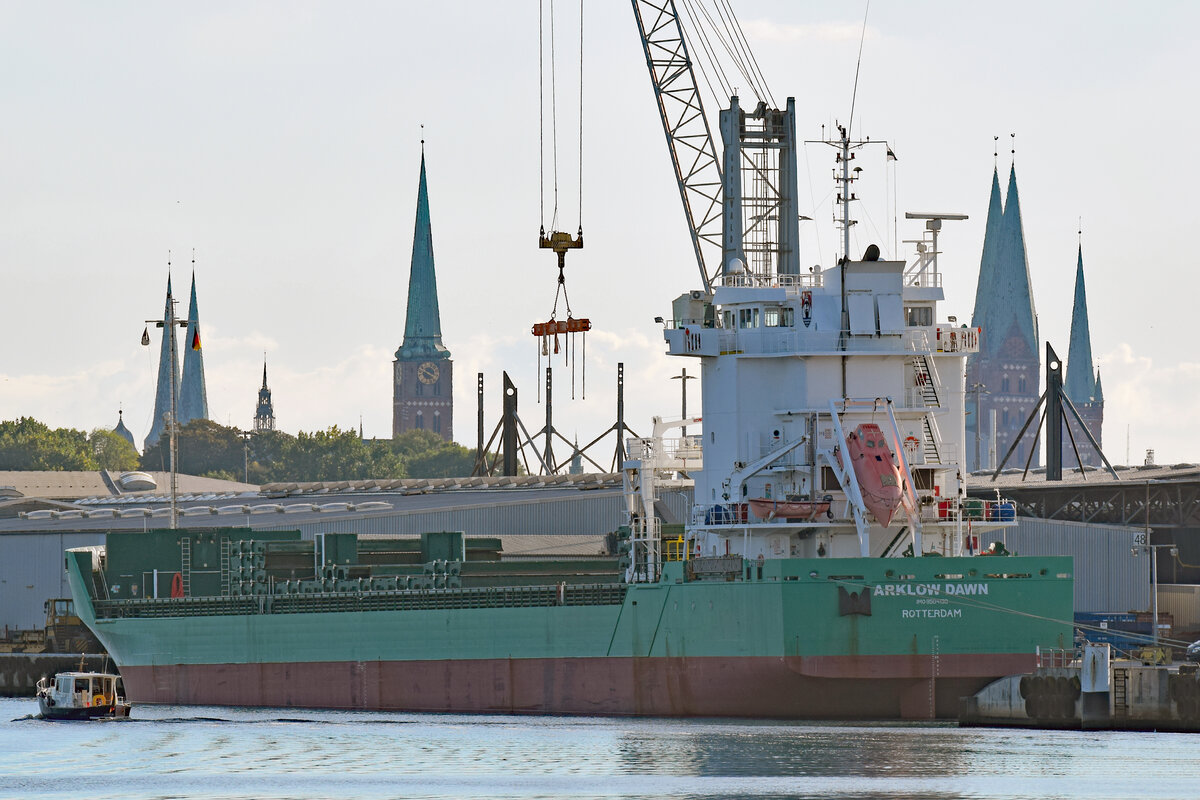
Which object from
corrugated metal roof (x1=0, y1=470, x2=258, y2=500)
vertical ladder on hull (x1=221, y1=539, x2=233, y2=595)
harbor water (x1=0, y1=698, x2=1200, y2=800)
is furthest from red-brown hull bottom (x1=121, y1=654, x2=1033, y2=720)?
corrugated metal roof (x1=0, y1=470, x2=258, y2=500)

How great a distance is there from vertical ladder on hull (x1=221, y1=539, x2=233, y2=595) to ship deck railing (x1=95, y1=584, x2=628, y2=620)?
816 millimetres

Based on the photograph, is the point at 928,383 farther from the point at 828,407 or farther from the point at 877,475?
the point at 877,475

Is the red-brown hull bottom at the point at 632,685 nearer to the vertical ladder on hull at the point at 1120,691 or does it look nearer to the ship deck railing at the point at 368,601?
the ship deck railing at the point at 368,601

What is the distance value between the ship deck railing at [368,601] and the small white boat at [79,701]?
5.20 meters

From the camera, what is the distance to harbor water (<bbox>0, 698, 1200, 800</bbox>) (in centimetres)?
3991

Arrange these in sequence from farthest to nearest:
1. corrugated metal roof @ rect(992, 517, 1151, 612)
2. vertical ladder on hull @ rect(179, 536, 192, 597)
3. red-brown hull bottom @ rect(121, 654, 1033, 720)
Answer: corrugated metal roof @ rect(992, 517, 1151, 612) → vertical ladder on hull @ rect(179, 536, 192, 597) → red-brown hull bottom @ rect(121, 654, 1033, 720)

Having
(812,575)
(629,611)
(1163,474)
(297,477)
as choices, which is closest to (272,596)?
(629,611)

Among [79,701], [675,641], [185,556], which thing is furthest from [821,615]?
[185,556]

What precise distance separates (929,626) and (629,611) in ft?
24.1

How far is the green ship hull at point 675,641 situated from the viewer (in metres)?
49.2

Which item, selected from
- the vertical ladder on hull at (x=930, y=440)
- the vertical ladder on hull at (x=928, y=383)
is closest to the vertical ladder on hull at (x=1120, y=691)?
the vertical ladder on hull at (x=930, y=440)

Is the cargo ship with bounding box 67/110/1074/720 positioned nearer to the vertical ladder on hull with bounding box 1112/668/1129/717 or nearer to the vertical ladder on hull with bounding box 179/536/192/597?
the vertical ladder on hull with bounding box 179/536/192/597

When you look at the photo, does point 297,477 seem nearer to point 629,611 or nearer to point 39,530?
point 39,530

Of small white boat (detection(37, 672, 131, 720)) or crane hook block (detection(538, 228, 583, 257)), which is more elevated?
crane hook block (detection(538, 228, 583, 257))
